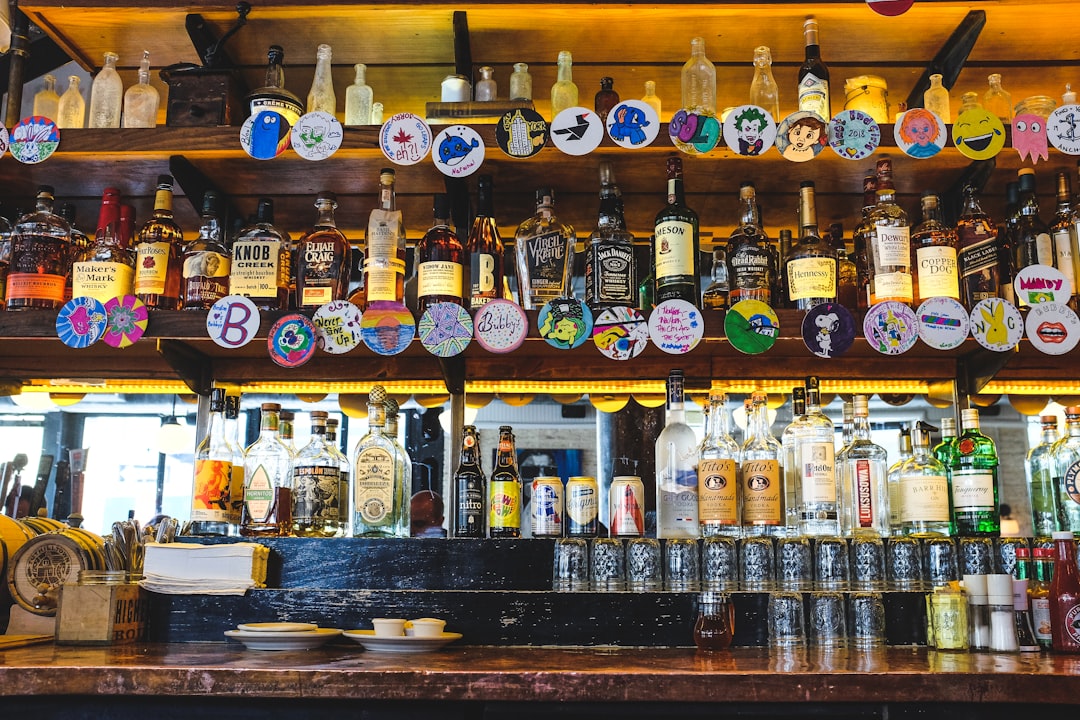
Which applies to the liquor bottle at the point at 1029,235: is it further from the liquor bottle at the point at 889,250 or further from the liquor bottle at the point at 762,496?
the liquor bottle at the point at 762,496

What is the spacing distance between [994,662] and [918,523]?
17.6 inches

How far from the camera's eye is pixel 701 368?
2572 millimetres

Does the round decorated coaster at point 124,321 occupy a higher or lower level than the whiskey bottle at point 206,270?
lower

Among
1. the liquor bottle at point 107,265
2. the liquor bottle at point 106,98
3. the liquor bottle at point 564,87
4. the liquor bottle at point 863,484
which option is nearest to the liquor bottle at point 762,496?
the liquor bottle at point 863,484

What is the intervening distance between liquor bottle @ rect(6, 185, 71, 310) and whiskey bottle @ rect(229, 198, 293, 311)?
1.48 feet

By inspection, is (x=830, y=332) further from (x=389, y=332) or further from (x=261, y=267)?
(x=261, y=267)

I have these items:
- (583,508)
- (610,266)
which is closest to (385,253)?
(610,266)

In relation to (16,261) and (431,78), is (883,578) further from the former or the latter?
(16,261)

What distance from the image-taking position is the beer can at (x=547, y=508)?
6.88 feet

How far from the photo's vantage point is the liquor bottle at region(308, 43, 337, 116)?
2434 mm

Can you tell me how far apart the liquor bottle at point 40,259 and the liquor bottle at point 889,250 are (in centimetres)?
196

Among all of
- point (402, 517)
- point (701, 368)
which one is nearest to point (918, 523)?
point (701, 368)

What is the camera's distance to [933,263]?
213cm

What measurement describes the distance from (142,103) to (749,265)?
161cm
